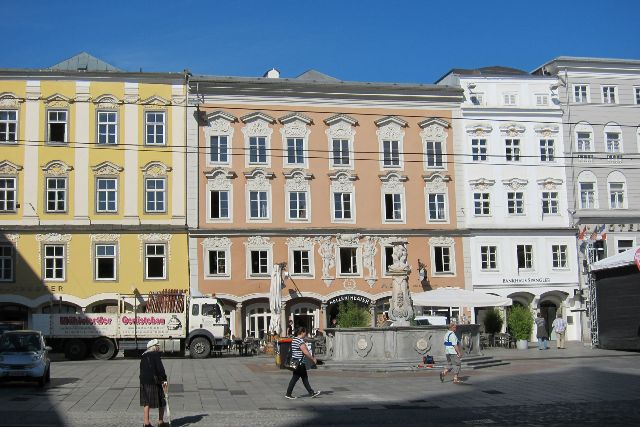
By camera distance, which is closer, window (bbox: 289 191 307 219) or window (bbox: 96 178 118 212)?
window (bbox: 96 178 118 212)

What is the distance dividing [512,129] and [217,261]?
1924 cm

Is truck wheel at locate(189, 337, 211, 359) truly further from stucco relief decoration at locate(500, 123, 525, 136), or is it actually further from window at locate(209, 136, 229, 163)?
stucco relief decoration at locate(500, 123, 525, 136)

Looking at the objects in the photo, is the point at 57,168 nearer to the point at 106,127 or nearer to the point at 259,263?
the point at 106,127

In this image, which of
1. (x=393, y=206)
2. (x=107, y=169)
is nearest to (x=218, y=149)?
(x=107, y=169)

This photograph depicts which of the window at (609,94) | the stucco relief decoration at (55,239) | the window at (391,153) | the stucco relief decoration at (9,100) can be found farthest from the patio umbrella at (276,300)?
the window at (609,94)

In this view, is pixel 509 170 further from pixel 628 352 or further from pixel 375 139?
pixel 628 352

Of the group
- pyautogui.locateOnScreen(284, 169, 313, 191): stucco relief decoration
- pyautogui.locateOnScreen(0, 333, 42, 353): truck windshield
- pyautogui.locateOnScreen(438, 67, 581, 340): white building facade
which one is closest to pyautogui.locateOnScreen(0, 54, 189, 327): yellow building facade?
pyautogui.locateOnScreen(284, 169, 313, 191): stucco relief decoration

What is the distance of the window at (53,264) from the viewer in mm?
44938

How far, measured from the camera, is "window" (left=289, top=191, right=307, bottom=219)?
4812cm

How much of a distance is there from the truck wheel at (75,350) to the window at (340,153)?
18.7 m

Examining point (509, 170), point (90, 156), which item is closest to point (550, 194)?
point (509, 170)

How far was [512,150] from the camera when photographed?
50812mm

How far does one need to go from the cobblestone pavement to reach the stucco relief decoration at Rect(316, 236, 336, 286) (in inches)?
686

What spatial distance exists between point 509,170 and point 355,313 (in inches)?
630
